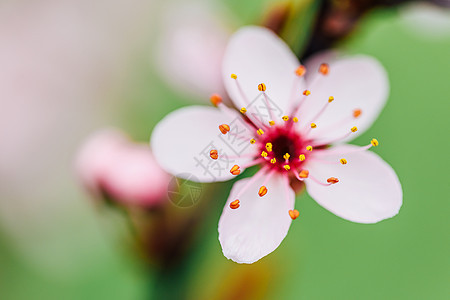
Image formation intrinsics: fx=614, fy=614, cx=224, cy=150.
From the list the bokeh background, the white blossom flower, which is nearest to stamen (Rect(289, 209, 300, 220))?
the white blossom flower

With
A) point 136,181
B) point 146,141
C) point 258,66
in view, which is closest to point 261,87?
point 258,66

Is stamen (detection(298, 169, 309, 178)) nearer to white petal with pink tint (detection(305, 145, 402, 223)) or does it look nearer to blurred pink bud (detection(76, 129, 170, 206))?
white petal with pink tint (detection(305, 145, 402, 223))

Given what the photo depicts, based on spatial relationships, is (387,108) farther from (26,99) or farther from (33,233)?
(26,99)

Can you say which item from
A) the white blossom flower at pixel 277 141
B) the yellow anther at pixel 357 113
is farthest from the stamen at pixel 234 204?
the yellow anther at pixel 357 113

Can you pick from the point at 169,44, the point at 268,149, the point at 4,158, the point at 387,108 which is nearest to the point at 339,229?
the point at 387,108

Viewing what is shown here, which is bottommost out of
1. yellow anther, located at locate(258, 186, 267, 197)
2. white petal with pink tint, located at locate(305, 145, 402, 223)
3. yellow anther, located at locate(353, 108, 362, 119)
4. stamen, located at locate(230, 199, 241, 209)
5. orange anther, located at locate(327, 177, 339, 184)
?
white petal with pink tint, located at locate(305, 145, 402, 223)

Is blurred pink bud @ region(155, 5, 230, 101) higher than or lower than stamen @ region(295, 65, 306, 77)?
lower

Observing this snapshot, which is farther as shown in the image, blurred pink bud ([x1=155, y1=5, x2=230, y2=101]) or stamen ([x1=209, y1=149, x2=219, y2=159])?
blurred pink bud ([x1=155, y1=5, x2=230, y2=101])

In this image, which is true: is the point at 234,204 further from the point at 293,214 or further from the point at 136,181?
the point at 136,181
